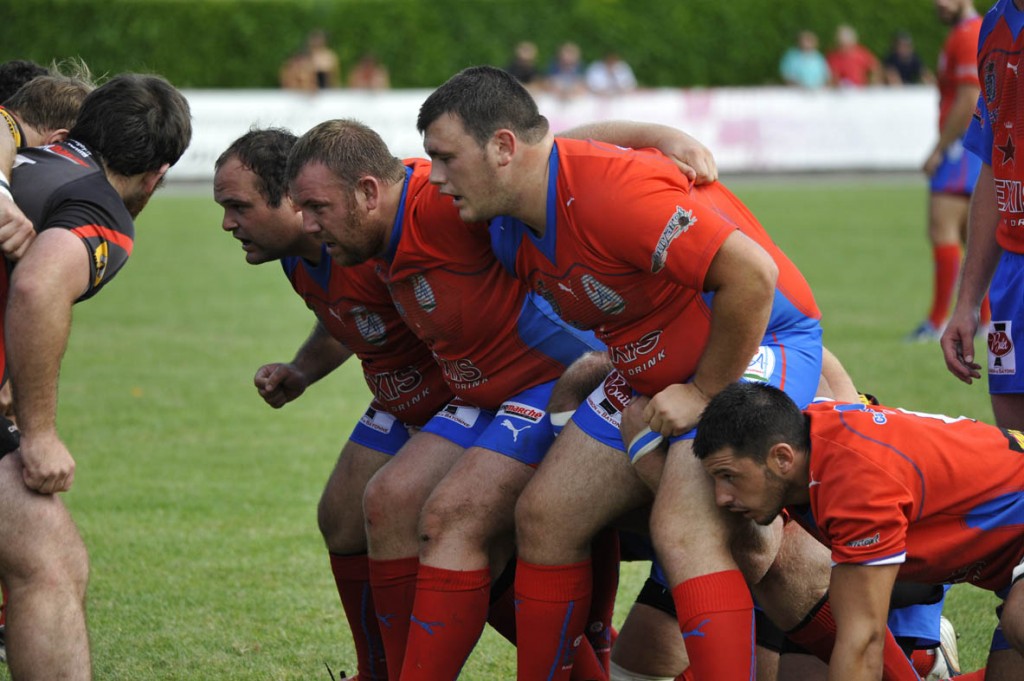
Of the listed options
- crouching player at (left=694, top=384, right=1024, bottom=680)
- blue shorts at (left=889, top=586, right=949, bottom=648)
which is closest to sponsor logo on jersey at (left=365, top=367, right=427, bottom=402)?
crouching player at (left=694, top=384, right=1024, bottom=680)

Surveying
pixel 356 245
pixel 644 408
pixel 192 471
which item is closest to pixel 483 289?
pixel 356 245

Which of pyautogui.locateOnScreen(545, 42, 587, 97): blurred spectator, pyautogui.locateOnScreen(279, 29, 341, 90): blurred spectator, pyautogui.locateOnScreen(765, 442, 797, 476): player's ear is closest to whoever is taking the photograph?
pyautogui.locateOnScreen(765, 442, 797, 476): player's ear

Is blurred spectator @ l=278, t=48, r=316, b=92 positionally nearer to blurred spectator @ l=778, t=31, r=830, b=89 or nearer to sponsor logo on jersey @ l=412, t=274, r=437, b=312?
blurred spectator @ l=778, t=31, r=830, b=89

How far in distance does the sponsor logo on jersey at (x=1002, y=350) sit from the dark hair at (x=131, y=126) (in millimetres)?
2474

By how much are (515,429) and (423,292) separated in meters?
0.47

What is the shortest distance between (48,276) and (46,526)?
2.16 ft

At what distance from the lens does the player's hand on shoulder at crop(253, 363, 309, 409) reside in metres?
4.83

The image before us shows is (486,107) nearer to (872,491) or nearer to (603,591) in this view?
(872,491)

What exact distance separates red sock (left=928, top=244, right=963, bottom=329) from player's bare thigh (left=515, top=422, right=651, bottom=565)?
22.3 feet

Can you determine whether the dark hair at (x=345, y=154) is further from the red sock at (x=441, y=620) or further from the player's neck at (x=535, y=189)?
the red sock at (x=441, y=620)

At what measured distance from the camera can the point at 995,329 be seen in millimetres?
4195

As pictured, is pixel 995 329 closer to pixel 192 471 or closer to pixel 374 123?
pixel 192 471

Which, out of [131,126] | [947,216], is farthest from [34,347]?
[947,216]

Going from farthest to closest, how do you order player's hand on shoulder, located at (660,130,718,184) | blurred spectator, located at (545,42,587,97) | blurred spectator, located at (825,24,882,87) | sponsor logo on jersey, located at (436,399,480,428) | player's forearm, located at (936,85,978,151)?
blurred spectator, located at (825,24,882,87)
blurred spectator, located at (545,42,587,97)
player's forearm, located at (936,85,978,151)
sponsor logo on jersey, located at (436,399,480,428)
player's hand on shoulder, located at (660,130,718,184)
